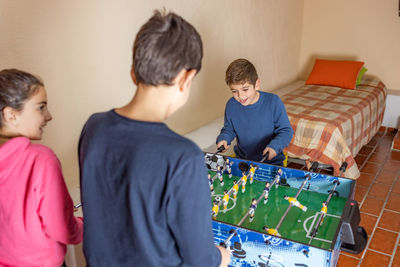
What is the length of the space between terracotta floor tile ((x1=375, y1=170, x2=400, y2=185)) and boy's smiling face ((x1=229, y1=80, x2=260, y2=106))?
2042 mm

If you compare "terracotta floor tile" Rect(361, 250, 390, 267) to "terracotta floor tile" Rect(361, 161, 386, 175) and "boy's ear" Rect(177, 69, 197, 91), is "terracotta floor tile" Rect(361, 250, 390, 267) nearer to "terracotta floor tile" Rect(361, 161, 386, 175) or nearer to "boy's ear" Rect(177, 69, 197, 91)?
"terracotta floor tile" Rect(361, 161, 386, 175)

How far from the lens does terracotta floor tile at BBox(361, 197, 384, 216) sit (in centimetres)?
295

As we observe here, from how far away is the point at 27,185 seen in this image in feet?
3.64

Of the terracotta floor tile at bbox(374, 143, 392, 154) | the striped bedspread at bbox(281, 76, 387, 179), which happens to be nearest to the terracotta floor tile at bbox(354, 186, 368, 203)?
the striped bedspread at bbox(281, 76, 387, 179)

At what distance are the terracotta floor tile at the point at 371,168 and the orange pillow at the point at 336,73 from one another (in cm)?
118

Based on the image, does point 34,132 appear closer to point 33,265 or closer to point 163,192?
point 33,265

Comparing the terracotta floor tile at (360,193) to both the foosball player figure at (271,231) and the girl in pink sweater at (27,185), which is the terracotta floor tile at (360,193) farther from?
the girl in pink sweater at (27,185)

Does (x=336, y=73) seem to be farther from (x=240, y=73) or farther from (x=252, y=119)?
(x=240, y=73)

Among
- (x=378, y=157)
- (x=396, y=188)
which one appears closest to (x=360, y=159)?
(x=378, y=157)

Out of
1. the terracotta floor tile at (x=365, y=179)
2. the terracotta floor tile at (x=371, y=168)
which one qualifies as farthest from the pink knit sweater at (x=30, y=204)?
the terracotta floor tile at (x=371, y=168)

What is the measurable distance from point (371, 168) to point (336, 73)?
1.52m

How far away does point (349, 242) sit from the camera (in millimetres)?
1393

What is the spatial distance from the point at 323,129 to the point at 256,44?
1.37 m

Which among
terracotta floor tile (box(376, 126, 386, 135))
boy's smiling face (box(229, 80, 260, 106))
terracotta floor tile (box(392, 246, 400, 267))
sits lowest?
terracotta floor tile (box(376, 126, 386, 135))
